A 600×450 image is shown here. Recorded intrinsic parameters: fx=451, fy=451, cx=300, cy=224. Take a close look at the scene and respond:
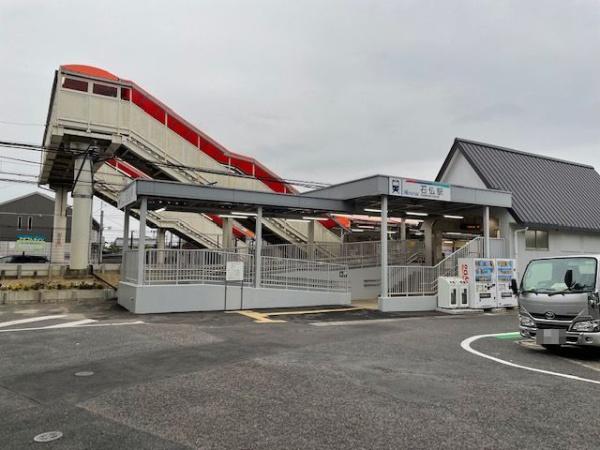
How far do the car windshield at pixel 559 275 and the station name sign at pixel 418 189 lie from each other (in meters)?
5.87

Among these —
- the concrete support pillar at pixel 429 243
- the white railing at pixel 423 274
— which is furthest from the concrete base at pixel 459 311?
the concrete support pillar at pixel 429 243

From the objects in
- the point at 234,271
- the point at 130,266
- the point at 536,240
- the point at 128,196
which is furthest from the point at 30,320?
the point at 536,240

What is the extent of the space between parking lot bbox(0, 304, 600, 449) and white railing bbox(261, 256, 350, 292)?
5059mm

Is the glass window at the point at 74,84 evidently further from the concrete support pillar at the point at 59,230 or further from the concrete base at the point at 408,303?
the concrete base at the point at 408,303

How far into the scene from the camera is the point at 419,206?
17.7 meters

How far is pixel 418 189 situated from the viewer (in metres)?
15.1

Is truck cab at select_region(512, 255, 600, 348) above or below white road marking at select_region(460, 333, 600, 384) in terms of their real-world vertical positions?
above

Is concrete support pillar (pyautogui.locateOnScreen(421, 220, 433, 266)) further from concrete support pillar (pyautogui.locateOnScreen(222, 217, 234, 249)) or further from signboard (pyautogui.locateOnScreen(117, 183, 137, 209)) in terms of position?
signboard (pyautogui.locateOnScreen(117, 183, 137, 209))

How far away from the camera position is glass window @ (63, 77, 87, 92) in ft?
59.6

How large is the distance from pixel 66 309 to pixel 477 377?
12.1 m

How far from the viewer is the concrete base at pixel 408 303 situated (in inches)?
573

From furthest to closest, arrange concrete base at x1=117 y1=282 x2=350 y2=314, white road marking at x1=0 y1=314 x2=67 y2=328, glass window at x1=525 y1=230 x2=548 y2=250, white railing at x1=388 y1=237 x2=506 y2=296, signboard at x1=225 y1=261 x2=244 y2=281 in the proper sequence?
1. glass window at x1=525 y1=230 x2=548 y2=250
2. white railing at x1=388 y1=237 x2=506 y2=296
3. signboard at x1=225 y1=261 x2=244 y2=281
4. concrete base at x1=117 y1=282 x2=350 y2=314
5. white road marking at x1=0 y1=314 x2=67 y2=328

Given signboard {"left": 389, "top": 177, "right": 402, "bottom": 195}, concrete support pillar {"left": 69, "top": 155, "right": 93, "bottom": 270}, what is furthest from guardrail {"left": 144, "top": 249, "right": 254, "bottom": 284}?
concrete support pillar {"left": 69, "top": 155, "right": 93, "bottom": 270}

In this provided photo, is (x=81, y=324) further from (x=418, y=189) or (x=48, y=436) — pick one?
(x=418, y=189)
